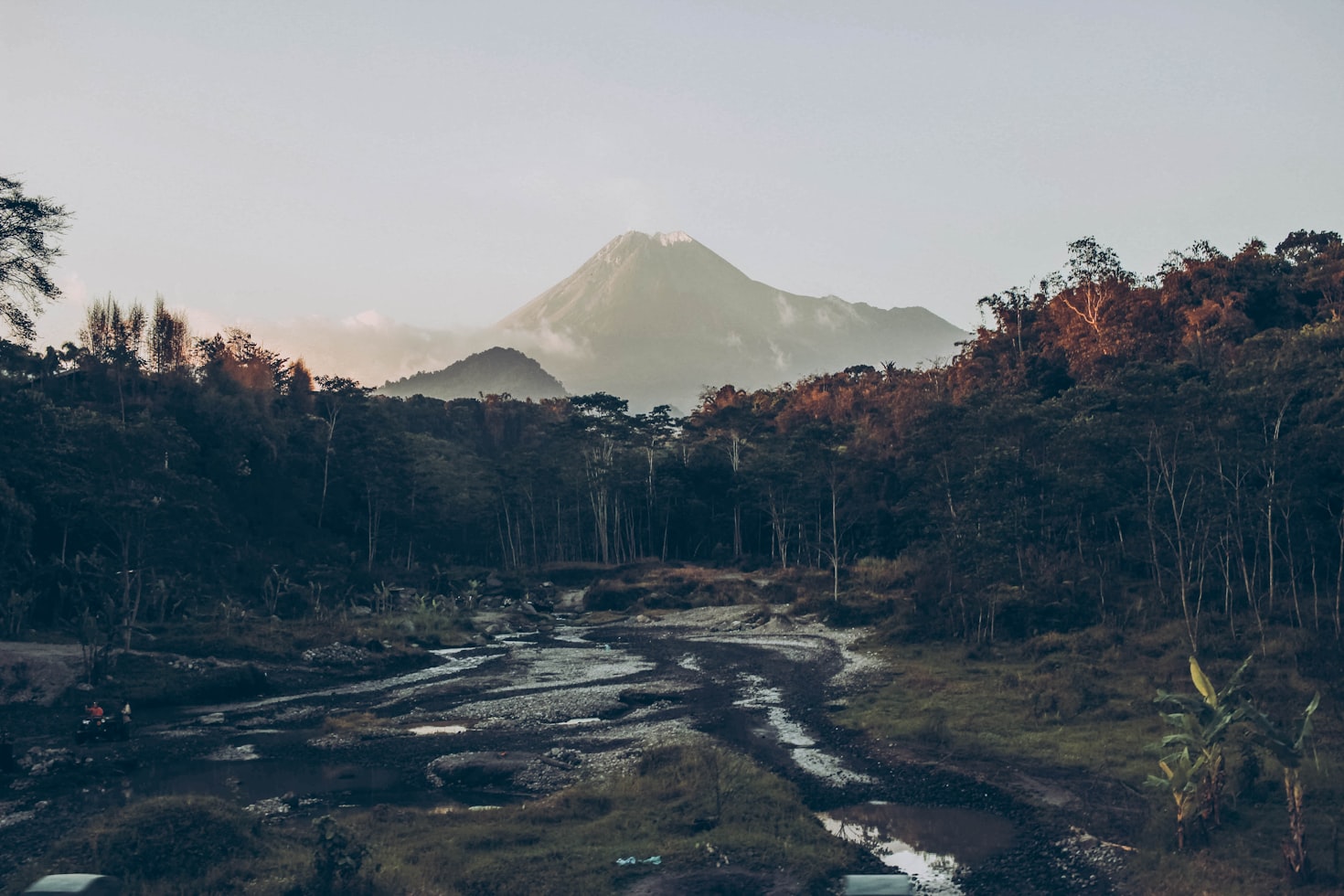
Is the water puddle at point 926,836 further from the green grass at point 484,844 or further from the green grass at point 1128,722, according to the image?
the green grass at point 1128,722

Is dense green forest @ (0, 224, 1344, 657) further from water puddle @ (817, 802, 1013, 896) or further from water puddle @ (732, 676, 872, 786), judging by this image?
water puddle @ (817, 802, 1013, 896)

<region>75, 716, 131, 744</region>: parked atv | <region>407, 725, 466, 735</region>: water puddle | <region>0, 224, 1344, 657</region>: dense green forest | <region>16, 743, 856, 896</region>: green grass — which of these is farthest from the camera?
<region>0, 224, 1344, 657</region>: dense green forest

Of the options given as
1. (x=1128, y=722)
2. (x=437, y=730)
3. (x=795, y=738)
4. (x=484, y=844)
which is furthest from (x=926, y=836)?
(x=437, y=730)

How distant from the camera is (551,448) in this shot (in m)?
101

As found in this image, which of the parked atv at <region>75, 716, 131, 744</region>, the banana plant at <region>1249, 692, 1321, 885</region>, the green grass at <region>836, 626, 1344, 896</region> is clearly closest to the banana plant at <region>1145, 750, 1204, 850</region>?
the green grass at <region>836, 626, 1344, 896</region>

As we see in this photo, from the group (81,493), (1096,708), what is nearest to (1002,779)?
(1096,708)

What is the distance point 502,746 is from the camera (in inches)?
987

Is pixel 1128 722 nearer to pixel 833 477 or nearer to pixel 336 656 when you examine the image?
pixel 336 656

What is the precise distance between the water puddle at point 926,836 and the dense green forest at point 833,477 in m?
17.9

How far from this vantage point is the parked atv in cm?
2594

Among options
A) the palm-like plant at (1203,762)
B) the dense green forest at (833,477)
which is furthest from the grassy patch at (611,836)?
the dense green forest at (833,477)

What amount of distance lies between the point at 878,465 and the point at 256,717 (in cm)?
5110

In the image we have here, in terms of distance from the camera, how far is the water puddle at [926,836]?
15.3m

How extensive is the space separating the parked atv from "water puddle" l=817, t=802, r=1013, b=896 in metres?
22.0
